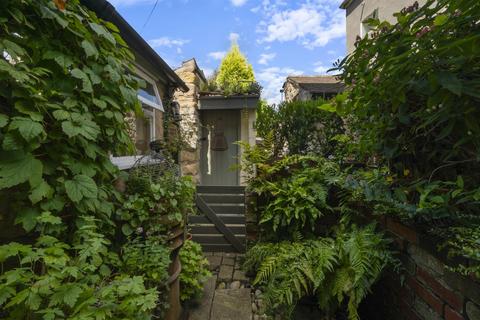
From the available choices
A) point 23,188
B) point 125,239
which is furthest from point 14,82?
point 125,239

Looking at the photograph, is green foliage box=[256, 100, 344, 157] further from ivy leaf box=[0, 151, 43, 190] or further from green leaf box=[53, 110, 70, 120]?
ivy leaf box=[0, 151, 43, 190]

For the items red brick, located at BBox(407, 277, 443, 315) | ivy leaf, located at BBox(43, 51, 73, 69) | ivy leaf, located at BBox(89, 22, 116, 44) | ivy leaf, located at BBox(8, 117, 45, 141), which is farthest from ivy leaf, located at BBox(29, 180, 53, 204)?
red brick, located at BBox(407, 277, 443, 315)

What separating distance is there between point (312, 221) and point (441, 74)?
2.20 metres

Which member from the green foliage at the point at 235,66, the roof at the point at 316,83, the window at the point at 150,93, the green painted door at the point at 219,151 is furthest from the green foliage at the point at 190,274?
the green foliage at the point at 235,66

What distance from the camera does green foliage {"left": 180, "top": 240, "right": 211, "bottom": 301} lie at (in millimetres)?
2500

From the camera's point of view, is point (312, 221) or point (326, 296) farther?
point (312, 221)

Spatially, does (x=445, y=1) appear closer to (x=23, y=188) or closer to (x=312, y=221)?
(x=23, y=188)

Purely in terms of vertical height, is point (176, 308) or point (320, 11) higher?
point (320, 11)

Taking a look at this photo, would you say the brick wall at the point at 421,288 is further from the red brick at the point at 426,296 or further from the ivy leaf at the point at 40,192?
the ivy leaf at the point at 40,192

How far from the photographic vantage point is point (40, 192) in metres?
1.23

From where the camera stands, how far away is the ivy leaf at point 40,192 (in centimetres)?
122

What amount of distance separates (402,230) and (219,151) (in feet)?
17.3

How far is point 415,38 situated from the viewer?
1.21 metres

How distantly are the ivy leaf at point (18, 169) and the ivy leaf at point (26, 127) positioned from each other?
0.33ft
